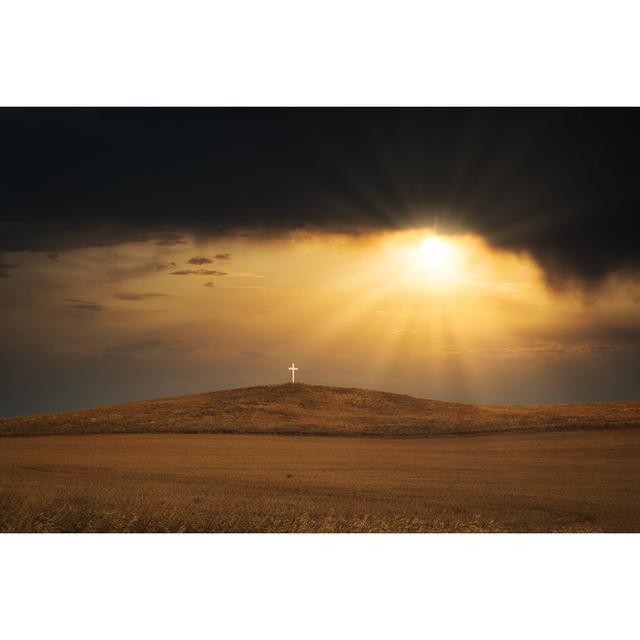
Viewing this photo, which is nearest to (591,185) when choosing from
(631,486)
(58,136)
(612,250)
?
(612,250)

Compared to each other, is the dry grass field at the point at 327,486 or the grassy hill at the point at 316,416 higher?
the grassy hill at the point at 316,416

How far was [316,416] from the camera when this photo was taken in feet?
81.4

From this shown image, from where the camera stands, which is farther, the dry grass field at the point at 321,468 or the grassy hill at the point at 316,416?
the grassy hill at the point at 316,416

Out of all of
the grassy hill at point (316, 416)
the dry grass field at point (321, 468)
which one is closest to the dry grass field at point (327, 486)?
the dry grass field at point (321, 468)

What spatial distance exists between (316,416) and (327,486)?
Answer: 44.2 feet

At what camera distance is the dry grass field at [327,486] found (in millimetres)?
8914

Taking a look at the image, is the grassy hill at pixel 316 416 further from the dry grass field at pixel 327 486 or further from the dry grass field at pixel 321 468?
the dry grass field at pixel 327 486

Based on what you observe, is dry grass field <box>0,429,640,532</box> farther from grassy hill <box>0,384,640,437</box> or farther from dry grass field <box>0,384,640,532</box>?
grassy hill <box>0,384,640,437</box>

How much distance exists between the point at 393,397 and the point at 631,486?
632 inches

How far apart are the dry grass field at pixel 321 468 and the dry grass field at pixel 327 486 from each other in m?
0.03

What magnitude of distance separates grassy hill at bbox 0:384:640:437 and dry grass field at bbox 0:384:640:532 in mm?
96

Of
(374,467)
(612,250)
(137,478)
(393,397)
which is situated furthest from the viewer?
(393,397)

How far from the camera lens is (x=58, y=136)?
36.5 feet

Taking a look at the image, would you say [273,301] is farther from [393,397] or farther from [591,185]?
[393,397]
